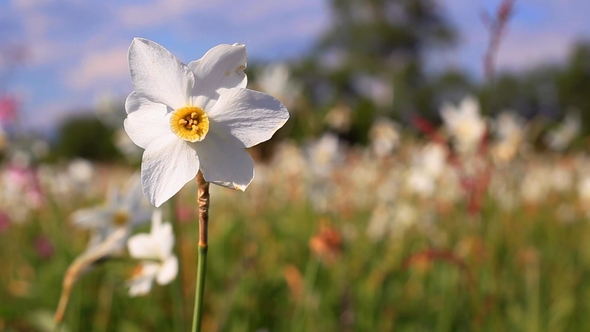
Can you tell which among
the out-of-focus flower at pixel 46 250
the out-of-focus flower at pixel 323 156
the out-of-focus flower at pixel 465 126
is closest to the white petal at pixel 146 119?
the out-of-focus flower at pixel 465 126

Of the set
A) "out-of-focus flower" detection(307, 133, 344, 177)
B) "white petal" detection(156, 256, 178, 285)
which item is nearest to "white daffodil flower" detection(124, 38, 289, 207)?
"white petal" detection(156, 256, 178, 285)

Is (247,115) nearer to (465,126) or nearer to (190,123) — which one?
(190,123)

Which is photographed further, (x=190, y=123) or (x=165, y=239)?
(x=165, y=239)

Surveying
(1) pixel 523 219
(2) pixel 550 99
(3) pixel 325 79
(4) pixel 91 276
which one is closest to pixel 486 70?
(4) pixel 91 276

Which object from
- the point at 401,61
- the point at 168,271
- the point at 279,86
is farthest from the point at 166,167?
the point at 401,61

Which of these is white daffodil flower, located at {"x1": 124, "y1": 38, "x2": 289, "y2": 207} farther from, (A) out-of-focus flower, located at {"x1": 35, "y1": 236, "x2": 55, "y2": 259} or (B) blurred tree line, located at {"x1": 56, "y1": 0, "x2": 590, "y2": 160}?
(B) blurred tree line, located at {"x1": 56, "y1": 0, "x2": 590, "y2": 160}

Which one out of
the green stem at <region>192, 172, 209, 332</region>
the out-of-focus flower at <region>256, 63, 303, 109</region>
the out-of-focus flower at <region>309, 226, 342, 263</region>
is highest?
the out-of-focus flower at <region>256, 63, 303, 109</region>
